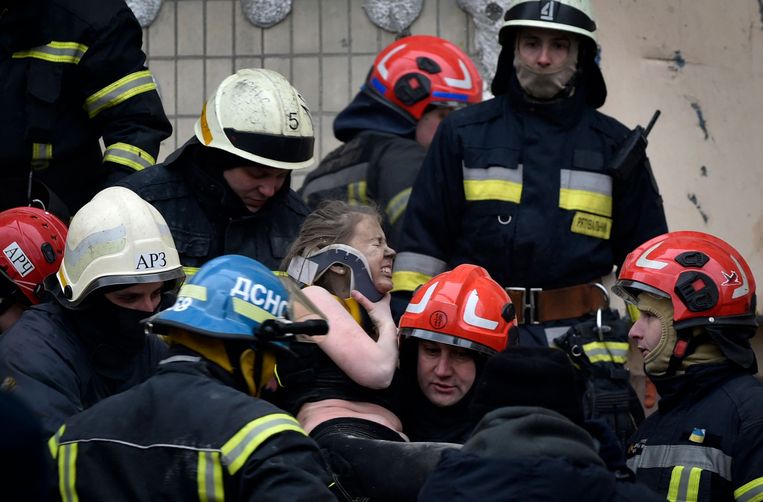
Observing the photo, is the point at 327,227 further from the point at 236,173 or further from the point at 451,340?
the point at 451,340

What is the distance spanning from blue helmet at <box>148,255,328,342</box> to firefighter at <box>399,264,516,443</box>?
1.22 m

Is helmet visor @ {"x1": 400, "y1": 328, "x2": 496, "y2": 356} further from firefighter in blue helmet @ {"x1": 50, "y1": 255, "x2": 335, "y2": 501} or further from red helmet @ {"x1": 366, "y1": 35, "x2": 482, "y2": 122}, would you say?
red helmet @ {"x1": 366, "y1": 35, "x2": 482, "y2": 122}

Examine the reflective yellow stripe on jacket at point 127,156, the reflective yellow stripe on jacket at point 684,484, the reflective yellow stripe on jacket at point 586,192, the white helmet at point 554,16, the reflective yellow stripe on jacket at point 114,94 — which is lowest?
the reflective yellow stripe on jacket at point 684,484

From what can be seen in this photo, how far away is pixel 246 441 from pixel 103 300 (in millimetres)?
1425

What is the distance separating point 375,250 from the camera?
555 centimetres

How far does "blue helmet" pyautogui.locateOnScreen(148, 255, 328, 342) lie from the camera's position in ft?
12.7

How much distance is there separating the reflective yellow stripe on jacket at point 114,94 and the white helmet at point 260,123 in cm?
47

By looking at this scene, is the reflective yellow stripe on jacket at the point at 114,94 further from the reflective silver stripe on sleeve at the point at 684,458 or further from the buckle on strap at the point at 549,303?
the reflective silver stripe on sleeve at the point at 684,458

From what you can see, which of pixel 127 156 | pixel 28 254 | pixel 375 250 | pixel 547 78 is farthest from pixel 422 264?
pixel 28 254

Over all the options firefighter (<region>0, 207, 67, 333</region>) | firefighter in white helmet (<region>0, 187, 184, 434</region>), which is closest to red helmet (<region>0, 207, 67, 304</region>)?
firefighter (<region>0, 207, 67, 333</region>)

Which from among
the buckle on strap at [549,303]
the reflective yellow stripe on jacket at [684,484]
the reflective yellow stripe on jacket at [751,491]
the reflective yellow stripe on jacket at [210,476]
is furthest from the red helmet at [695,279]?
the reflective yellow stripe on jacket at [210,476]

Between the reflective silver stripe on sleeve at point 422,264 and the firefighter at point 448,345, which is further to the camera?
the reflective silver stripe on sleeve at point 422,264

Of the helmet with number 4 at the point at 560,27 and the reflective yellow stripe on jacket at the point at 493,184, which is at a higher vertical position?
the helmet with number 4 at the point at 560,27

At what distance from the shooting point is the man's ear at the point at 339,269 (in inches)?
216
